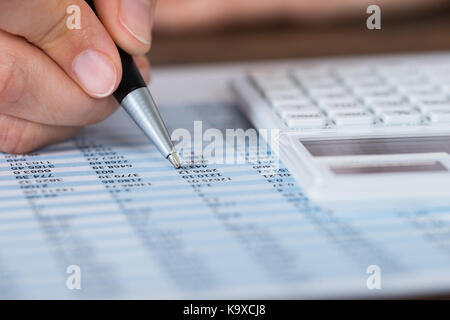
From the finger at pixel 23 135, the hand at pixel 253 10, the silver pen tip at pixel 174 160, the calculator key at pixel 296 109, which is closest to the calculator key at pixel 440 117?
the calculator key at pixel 296 109

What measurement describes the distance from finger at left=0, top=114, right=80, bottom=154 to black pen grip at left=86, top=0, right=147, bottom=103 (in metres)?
0.07

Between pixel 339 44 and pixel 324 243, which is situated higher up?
pixel 339 44

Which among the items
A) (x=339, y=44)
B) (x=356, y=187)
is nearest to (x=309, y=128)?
(x=356, y=187)

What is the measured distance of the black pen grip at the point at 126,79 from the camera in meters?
0.53

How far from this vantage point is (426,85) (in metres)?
0.64

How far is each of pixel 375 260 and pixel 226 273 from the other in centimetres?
9

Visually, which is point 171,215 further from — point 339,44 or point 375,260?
point 339,44

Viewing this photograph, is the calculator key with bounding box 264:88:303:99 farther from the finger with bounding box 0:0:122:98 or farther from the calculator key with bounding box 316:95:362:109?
the finger with bounding box 0:0:122:98

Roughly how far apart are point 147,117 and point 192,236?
0.16 m

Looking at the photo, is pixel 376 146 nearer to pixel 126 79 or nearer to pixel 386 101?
pixel 386 101

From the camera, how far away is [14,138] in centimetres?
53

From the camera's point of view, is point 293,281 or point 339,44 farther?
point 339,44

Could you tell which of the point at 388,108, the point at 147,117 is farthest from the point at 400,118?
the point at 147,117
